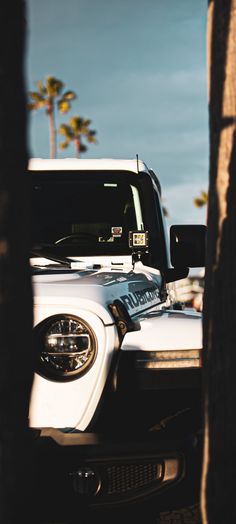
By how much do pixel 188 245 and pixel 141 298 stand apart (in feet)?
2.04

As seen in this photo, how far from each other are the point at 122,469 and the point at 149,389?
38 cm

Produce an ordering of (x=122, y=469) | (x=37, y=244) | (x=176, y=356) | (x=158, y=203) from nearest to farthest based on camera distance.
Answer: (x=122, y=469) → (x=176, y=356) → (x=37, y=244) → (x=158, y=203)

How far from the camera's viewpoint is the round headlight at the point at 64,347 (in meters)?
3.23

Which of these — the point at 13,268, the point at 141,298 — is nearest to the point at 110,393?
the point at 141,298

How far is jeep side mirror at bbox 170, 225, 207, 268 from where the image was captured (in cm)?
447

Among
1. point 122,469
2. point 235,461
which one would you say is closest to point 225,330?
point 235,461

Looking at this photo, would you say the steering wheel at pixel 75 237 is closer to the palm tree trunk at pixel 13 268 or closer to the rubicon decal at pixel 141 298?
the rubicon decal at pixel 141 298

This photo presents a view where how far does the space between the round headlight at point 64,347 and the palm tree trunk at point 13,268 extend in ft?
2.90

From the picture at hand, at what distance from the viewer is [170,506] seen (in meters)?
3.24

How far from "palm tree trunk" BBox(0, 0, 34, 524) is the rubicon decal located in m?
1.39

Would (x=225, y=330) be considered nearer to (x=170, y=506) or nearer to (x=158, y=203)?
(x=170, y=506)

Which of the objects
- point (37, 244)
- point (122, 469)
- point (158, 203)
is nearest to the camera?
point (122, 469)

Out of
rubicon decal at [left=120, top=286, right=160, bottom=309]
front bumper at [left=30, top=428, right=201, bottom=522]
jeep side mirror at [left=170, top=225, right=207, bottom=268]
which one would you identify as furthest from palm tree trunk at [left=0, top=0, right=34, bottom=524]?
jeep side mirror at [left=170, top=225, right=207, bottom=268]

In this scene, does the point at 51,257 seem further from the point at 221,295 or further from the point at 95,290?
the point at 221,295
